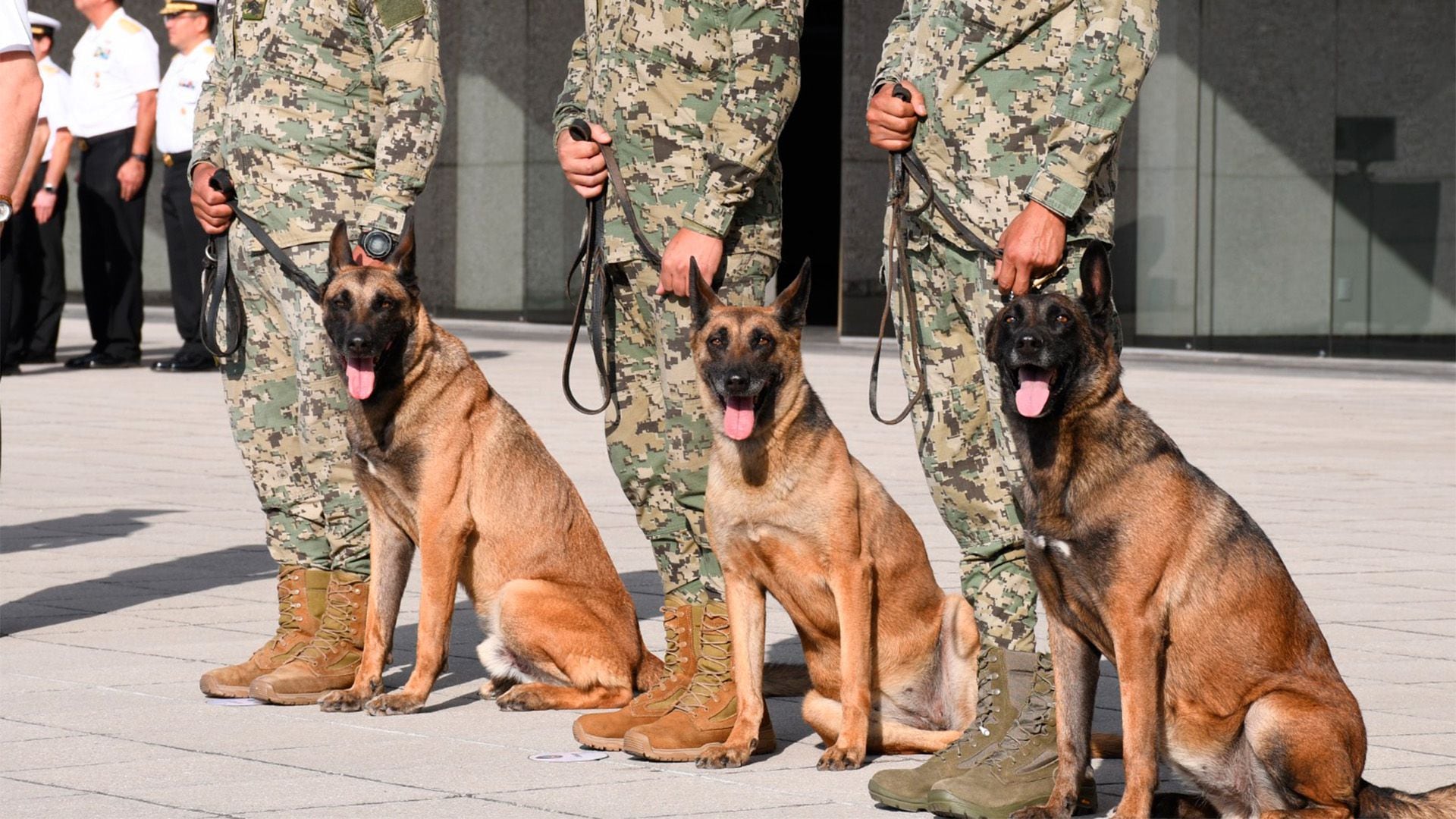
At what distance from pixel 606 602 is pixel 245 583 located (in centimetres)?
246

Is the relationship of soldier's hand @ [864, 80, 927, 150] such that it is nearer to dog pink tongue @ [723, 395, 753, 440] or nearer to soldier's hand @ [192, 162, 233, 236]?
dog pink tongue @ [723, 395, 753, 440]

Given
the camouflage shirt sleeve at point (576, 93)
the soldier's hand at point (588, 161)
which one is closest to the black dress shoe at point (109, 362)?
the camouflage shirt sleeve at point (576, 93)

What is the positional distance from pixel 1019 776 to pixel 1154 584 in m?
0.67

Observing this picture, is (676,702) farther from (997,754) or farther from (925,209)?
(925,209)

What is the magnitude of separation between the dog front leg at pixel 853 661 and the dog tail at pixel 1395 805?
1.28 meters

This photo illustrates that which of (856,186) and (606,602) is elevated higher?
(856,186)

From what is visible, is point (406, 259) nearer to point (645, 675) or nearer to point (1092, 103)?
point (645, 675)

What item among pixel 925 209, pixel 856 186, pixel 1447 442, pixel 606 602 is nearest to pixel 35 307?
pixel 856 186

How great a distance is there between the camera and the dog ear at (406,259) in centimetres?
583

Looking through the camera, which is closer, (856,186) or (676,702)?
(676,702)

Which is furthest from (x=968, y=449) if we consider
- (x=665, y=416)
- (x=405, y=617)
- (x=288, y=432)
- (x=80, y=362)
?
(x=80, y=362)

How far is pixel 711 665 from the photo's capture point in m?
5.45

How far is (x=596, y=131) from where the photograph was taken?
5484 millimetres

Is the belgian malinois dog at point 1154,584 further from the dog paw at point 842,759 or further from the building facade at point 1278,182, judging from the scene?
the building facade at point 1278,182
